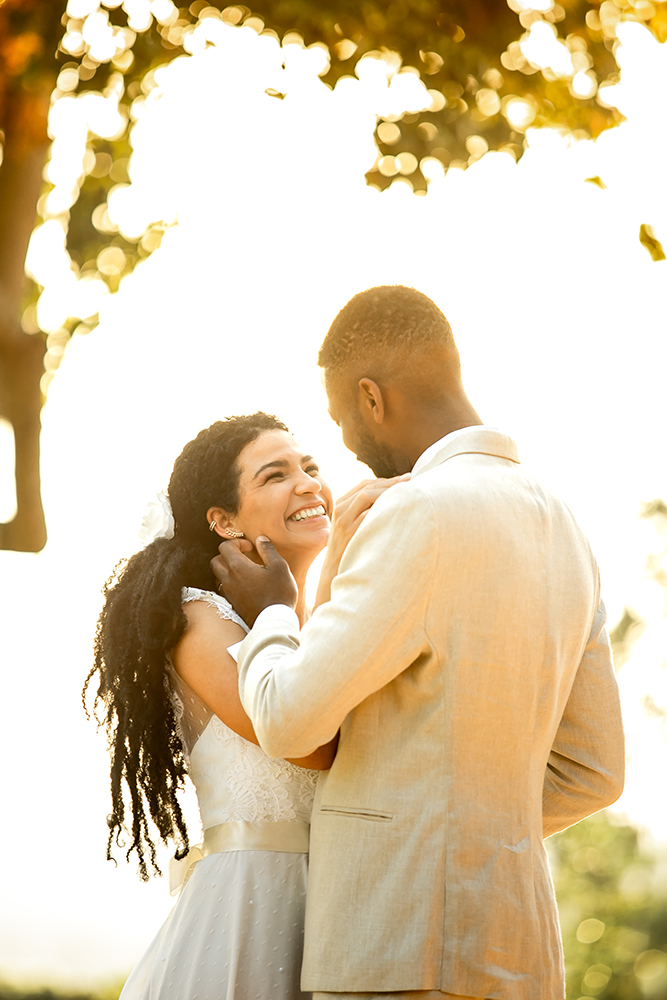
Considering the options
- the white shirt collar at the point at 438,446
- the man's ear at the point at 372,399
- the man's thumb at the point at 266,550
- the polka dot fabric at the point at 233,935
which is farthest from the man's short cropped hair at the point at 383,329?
the polka dot fabric at the point at 233,935

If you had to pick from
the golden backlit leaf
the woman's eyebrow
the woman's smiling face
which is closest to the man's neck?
the woman's smiling face

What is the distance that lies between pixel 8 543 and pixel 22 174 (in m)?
1.77

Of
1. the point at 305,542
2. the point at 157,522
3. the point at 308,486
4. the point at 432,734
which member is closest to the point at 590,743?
the point at 432,734

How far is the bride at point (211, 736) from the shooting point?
242cm

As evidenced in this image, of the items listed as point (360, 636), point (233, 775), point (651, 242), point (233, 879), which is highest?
point (651, 242)

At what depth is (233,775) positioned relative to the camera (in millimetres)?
2604

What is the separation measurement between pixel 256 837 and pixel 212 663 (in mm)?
467

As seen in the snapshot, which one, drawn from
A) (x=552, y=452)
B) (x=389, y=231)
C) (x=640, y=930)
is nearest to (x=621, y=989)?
(x=640, y=930)

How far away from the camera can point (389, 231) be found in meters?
5.41

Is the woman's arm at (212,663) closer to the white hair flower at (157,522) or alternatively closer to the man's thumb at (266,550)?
the man's thumb at (266,550)

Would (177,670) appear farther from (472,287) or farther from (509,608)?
(472,287)

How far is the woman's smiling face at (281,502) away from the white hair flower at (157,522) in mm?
172

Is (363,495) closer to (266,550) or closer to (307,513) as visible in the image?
(266,550)

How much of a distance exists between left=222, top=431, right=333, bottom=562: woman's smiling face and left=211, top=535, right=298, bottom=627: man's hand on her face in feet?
1.32
